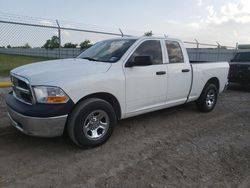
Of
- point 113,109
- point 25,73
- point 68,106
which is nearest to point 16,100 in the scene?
point 25,73

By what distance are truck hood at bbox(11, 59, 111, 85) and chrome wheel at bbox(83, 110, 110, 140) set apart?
0.68 meters

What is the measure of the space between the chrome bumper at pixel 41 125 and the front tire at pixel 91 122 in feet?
0.55

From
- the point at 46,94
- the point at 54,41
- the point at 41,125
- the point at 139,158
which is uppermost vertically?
the point at 54,41

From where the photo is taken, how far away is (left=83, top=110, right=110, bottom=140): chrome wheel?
3.85 meters

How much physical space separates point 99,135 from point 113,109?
1.64 feet

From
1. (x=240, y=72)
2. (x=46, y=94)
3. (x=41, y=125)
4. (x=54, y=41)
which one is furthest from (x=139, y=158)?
(x=240, y=72)

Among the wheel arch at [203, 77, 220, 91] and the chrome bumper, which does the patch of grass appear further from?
the wheel arch at [203, 77, 220, 91]

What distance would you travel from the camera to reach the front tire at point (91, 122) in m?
3.66

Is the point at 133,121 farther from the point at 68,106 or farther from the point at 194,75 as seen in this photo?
the point at 68,106

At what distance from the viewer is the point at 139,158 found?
3678 mm

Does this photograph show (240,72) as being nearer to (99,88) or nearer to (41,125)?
(99,88)

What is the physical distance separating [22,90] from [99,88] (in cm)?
118

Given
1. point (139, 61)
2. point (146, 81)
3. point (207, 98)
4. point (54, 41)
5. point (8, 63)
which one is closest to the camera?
point (139, 61)

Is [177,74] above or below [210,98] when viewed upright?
above
